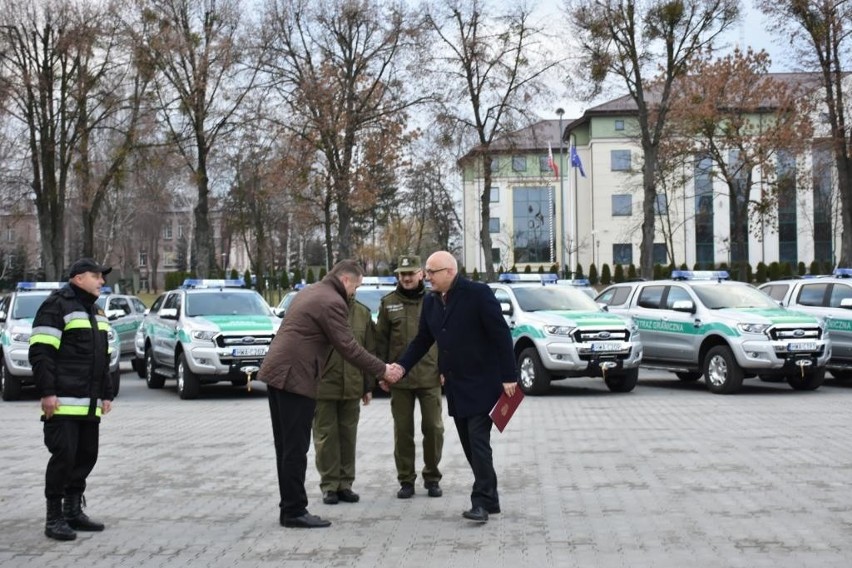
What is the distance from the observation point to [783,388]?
2002 cm

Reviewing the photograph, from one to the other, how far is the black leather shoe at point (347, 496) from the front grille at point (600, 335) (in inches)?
397

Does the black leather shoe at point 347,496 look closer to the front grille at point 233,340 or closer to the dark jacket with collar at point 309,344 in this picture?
the dark jacket with collar at point 309,344

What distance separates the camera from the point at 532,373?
61.7ft

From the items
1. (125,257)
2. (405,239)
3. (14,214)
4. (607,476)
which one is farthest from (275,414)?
(125,257)

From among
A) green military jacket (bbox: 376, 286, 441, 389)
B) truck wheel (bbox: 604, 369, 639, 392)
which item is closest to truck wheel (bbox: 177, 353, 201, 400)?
truck wheel (bbox: 604, 369, 639, 392)

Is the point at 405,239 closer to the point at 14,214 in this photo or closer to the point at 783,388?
the point at 14,214

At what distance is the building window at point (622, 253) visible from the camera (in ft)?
267

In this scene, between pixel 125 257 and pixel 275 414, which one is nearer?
pixel 275 414

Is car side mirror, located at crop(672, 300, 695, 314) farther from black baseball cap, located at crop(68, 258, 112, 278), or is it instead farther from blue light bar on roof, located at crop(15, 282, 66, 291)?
black baseball cap, located at crop(68, 258, 112, 278)

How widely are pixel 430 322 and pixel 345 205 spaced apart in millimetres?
33475

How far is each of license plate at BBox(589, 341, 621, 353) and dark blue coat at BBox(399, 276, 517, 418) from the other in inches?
407

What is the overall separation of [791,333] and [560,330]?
A: 11.7ft

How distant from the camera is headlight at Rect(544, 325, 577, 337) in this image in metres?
18.5

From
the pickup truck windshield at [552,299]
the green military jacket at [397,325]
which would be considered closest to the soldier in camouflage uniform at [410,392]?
the green military jacket at [397,325]
